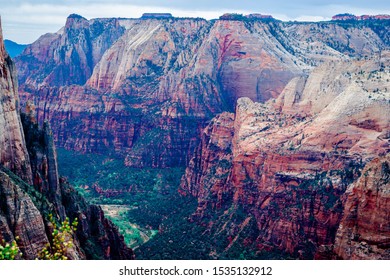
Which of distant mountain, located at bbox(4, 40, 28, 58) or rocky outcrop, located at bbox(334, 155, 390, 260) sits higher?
distant mountain, located at bbox(4, 40, 28, 58)

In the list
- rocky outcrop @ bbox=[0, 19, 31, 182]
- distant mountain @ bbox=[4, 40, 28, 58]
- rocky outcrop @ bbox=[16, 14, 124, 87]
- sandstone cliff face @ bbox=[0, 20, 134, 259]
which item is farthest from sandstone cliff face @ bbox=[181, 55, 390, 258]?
distant mountain @ bbox=[4, 40, 28, 58]

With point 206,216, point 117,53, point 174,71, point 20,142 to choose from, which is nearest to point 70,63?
point 117,53

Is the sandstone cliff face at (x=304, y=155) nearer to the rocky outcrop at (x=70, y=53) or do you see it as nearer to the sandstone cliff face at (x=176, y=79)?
the sandstone cliff face at (x=176, y=79)

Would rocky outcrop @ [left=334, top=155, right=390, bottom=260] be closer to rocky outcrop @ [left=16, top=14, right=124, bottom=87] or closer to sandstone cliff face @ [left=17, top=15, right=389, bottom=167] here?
sandstone cliff face @ [left=17, top=15, right=389, bottom=167]

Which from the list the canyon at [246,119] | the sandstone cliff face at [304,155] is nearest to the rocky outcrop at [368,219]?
the canyon at [246,119]

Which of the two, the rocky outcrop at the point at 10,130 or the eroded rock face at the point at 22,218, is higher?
the rocky outcrop at the point at 10,130

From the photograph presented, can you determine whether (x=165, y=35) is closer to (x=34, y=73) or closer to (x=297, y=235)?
(x=34, y=73)
